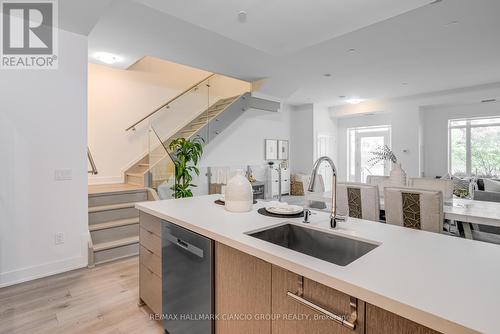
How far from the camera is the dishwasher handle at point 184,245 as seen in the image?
1458 millimetres

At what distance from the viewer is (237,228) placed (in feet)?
4.62

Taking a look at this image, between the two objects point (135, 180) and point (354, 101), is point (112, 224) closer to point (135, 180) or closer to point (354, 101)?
point (135, 180)

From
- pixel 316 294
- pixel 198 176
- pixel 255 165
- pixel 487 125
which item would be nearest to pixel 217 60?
pixel 198 176

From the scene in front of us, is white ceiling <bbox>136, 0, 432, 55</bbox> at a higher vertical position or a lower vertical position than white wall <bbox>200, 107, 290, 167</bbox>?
higher

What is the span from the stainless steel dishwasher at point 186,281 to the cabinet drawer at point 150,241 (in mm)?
93

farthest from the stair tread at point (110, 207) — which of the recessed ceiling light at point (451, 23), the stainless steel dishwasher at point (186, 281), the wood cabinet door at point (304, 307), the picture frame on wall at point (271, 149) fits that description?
the recessed ceiling light at point (451, 23)

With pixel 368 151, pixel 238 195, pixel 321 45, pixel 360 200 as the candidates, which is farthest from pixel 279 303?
pixel 368 151

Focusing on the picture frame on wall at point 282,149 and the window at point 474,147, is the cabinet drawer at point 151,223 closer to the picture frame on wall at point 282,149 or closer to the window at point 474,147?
the picture frame on wall at point 282,149

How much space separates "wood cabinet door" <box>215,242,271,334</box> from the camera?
113 centimetres

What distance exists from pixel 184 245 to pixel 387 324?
3.71 ft

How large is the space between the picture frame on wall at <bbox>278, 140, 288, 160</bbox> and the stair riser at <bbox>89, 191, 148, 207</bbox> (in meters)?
4.36

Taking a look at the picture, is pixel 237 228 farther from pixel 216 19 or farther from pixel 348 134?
pixel 348 134

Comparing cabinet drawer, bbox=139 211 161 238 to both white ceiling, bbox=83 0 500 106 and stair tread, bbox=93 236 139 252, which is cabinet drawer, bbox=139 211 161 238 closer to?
stair tread, bbox=93 236 139 252

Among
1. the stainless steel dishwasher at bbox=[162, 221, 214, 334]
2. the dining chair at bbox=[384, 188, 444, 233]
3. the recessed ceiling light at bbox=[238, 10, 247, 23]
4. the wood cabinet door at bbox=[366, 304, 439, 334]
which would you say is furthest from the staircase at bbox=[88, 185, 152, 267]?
the wood cabinet door at bbox=[366, 304, 439, 334]
